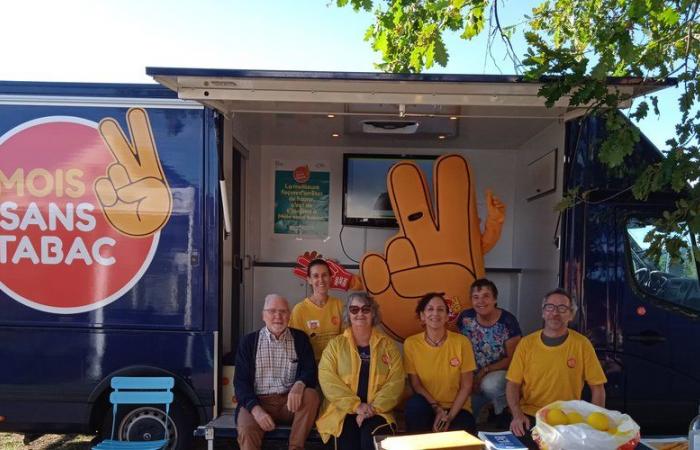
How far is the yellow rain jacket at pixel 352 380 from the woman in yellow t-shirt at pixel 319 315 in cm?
42

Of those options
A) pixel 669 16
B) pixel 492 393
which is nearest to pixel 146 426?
pixel 492 393

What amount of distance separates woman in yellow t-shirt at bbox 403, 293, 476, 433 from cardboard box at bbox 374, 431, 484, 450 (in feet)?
2.41

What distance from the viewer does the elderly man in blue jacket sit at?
2.88 metres

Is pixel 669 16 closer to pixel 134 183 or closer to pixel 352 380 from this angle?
pixel 352 380

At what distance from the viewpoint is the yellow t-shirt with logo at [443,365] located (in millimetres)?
2867

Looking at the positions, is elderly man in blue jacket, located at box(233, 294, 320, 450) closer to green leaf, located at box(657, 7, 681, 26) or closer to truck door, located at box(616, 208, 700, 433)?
truck door, located at box(616, 208, 700, 433)

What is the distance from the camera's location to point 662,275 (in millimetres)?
3104

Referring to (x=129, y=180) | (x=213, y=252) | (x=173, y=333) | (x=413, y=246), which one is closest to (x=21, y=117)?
(x=129, y=180)

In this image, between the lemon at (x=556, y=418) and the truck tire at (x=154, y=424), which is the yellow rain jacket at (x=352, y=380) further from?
the lemon at (x=556, y=418)

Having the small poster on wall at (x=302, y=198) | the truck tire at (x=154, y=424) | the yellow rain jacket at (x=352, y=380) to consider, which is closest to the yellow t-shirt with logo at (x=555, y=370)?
the yellow rain jacket at (x=352, y=380)

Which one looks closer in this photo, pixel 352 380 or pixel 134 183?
pixel 352 380

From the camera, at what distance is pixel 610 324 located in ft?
10.0

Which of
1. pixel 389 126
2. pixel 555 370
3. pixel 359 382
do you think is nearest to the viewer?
pixel 555 370

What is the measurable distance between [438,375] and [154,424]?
5.99ft
